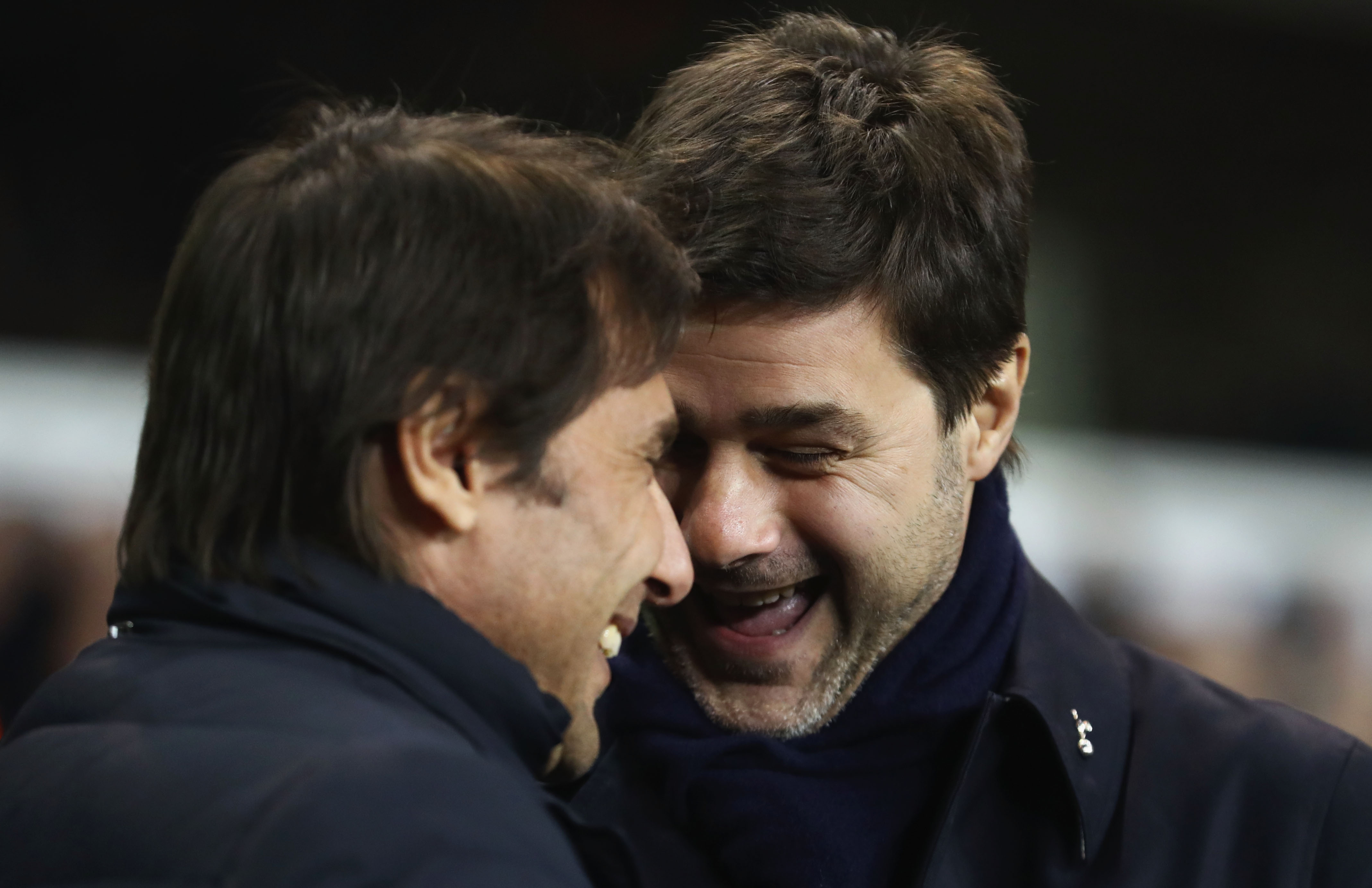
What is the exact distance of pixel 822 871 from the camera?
1564 millimetres

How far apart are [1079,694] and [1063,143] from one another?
541cm

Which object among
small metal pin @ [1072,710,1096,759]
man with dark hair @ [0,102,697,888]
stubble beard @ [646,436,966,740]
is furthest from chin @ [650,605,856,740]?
man with dark hair @ [0,102,697,888]

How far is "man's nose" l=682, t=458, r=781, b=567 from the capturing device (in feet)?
5.37

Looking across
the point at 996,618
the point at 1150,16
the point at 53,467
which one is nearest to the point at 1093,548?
the point at 1150,16

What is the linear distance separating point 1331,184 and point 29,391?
239 inches


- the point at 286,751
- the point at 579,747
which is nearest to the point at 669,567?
the point at 579,747

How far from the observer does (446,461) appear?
3.87 ft

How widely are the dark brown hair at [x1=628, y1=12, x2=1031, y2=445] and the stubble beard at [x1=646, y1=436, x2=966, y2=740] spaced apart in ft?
0.41

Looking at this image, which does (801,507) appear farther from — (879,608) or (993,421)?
(993,421)

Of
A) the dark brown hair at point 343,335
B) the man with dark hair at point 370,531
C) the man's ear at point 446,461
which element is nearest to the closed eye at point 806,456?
the man with dark hair at point 370,531

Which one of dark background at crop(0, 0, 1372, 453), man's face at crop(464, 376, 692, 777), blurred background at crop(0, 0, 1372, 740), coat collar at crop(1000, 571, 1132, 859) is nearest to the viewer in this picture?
man's face at crop(464, 376, 692, 777)

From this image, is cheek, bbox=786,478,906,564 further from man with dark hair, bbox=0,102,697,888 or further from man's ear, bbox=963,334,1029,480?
man with dark hair, bbox=0,102,697,888

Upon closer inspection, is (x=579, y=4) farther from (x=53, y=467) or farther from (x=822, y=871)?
(x=822, y=871)

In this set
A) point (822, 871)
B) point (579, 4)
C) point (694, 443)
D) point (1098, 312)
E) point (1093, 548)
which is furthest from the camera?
point (1098, 312)
